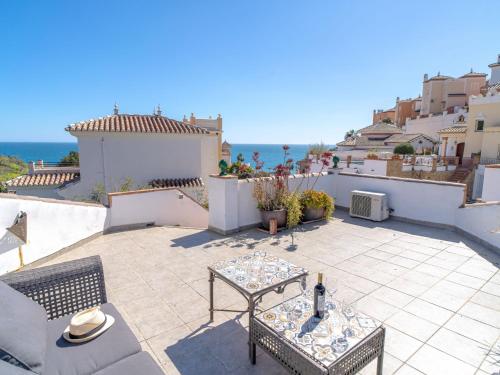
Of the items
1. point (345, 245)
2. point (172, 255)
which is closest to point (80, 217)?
point (172, 255)

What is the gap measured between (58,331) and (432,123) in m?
44.5

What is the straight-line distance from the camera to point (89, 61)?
14.4 metres

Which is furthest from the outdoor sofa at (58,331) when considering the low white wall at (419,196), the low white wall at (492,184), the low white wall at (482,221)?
the low white wall at (492,184)

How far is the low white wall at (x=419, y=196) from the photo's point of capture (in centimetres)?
673

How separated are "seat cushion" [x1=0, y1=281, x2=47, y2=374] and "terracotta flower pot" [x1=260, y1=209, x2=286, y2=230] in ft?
16.5

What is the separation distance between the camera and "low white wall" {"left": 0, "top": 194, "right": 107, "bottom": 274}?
13.4ft

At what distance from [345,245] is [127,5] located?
9.36m

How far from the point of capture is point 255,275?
2889mm

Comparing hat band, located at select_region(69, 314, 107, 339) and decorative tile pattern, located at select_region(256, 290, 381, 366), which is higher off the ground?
decorative tile pattern, located at select_region(256, 290, 381, 366)

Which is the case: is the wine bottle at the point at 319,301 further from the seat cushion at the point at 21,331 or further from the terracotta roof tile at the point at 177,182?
the terracotta roof tile at the point at 177,182

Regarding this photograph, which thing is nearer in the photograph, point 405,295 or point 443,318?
point 443,318

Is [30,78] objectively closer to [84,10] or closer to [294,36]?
[84,10]

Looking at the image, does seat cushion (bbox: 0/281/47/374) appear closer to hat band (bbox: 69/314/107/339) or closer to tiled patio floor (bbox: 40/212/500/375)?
hat band (bbox: 69/314/107/339)

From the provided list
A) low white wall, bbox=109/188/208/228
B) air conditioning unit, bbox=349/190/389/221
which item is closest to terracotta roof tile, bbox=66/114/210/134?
low white wall, bbox=109/188/208/228
